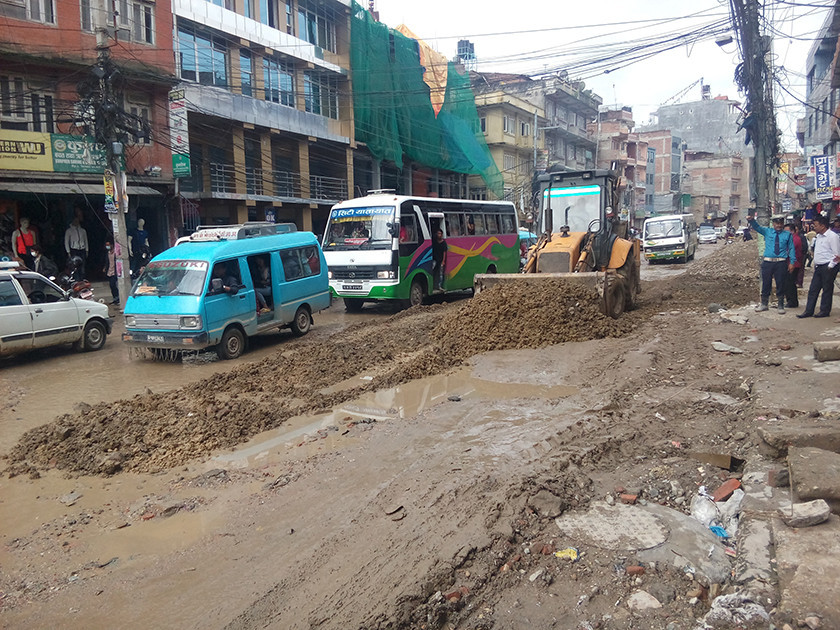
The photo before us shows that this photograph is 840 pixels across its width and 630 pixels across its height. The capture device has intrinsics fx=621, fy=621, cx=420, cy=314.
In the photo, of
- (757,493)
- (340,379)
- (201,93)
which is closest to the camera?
(757,493)

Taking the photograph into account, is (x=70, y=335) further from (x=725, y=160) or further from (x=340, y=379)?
(x=725, y=160)

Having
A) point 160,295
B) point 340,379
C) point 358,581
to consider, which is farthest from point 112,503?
point 160,295

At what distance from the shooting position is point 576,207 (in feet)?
46.4

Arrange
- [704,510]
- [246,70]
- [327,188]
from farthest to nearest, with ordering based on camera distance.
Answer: [327,188] < [246,70] < [704,510]

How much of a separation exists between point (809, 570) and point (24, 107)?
20.9 meters

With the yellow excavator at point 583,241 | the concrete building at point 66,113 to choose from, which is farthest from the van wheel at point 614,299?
the concrete building at point 66,113

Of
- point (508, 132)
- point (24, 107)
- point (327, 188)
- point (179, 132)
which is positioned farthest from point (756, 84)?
point (508, 132)

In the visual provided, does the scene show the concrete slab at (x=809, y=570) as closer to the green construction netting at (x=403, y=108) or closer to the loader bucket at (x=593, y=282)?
the loader bucket at (x=593, y=282)

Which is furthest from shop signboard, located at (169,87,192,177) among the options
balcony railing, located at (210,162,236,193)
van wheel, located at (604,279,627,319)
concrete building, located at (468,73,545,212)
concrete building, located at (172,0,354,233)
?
concrete building, located at (468,73,545,212)

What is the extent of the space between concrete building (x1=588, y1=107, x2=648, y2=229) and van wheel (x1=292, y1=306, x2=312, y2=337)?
54.3 meters

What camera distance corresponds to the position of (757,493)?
13.9 feet

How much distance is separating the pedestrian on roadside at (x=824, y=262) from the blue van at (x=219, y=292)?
9512 millimetres

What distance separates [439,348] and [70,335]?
22.5 ft

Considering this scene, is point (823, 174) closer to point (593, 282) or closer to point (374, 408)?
point (593, 282)
